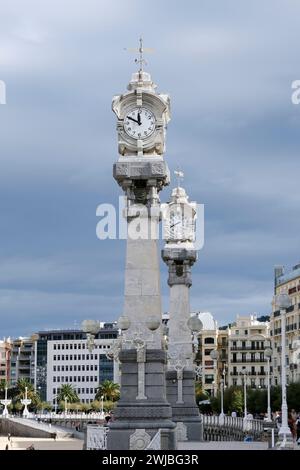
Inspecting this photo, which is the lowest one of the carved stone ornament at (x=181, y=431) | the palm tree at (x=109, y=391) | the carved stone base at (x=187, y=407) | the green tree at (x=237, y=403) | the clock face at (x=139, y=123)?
the carved stone ornament at (x=181, y=431)

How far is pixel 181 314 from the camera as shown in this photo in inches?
2130

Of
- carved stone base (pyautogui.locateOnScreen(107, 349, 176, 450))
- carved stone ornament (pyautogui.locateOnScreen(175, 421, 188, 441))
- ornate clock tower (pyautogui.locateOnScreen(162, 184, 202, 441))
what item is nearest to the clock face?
carved stone base (pyautogui.locateOnScreen(107, 349, 176, 450))

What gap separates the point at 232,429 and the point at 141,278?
84.6ft

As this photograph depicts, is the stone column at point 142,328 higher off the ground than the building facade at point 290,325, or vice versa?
the building facade at point 290,325

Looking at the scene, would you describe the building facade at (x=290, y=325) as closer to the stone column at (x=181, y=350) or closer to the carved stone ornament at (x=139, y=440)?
the stone column at (x=181, y=350)

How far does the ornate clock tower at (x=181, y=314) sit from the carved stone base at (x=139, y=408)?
13818 millimetres

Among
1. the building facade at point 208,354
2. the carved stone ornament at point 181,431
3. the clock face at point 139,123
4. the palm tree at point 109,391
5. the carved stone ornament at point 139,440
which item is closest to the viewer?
the carved stone ornament at point 139,440

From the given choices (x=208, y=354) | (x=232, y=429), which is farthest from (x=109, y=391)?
(x=232, y=429)

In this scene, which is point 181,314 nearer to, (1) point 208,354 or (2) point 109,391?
(1) point 208,354

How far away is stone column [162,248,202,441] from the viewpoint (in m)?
52.6

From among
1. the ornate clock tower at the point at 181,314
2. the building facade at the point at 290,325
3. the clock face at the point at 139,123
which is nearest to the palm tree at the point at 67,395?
the building facade at the point at 290,325

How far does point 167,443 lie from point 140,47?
1613cm

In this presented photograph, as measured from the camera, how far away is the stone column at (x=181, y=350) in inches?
2072

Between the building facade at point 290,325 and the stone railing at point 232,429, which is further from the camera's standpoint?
the building facade at point 290,325
